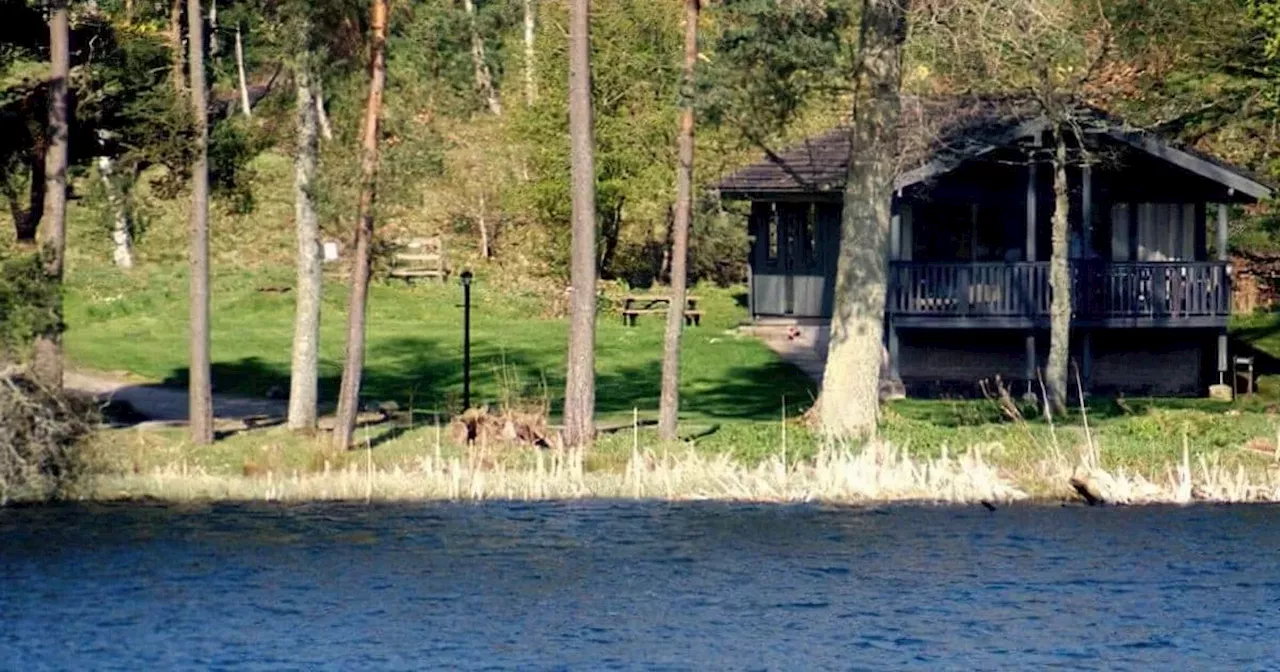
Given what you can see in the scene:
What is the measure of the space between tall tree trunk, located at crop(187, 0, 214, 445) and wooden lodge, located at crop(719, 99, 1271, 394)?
471 inches

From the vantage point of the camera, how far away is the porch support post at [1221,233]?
147 ft

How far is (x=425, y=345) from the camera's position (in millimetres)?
52469

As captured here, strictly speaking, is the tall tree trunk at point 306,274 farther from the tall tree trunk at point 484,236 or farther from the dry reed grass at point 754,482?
the tall tree trunk at point 484,236

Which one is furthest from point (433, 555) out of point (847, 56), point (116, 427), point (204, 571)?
point (847, 56)

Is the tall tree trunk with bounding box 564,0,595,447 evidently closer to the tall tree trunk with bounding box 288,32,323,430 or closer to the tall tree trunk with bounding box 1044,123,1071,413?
the tall tree trunk with bounding box 288,32,323,430

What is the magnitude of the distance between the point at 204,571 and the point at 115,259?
3924 centimetres

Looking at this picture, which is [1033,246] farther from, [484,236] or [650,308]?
[484,236]

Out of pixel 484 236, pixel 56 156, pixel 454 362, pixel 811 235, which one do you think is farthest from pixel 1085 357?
pixel 484 236

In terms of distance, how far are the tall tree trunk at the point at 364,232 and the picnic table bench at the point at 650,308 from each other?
845 inches

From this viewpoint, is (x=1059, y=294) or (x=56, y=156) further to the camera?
(x=1059, y=294)

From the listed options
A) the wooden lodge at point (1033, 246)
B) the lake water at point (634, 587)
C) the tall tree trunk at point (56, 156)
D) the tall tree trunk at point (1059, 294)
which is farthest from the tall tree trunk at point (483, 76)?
the lake water at point (634, 587)

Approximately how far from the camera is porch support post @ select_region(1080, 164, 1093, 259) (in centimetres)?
4322

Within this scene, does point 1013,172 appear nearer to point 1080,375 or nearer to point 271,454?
point 1080,375

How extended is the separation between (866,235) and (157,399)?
13.9 meters
